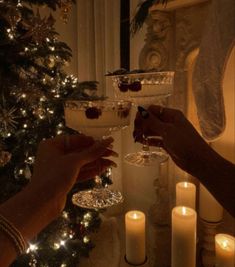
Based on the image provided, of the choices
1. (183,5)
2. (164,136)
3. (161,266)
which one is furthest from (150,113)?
(161,266)

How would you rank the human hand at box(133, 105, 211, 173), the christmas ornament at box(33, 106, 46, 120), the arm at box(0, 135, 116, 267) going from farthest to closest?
the christmas ornament at box(33, 106, 46, 120), the human hand at box(133, 105, 211, 173), the arm at box(0, 135, 116, 267)

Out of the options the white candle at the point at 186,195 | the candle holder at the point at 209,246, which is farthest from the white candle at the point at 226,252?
the candle holder at the point at 209,246

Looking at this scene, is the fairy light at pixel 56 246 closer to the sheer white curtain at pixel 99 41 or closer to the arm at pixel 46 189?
the arm at pixel 46 189

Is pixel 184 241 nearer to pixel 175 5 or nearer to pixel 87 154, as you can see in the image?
pixel 87 154

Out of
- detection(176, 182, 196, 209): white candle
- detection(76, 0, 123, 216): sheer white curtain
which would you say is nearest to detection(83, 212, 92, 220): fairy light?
detection(176, 182, 196, 209): white candle

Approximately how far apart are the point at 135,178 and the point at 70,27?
161 cm

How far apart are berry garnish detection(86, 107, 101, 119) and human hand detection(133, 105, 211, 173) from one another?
0.14 metres

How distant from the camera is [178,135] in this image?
2.90 ft

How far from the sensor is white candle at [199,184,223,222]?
1.99 metres

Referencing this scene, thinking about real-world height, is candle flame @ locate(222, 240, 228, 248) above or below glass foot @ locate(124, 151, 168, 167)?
below

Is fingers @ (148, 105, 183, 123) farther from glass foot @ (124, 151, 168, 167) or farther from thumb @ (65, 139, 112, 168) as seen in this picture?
glass foot @ (124, 151, 168, 167)

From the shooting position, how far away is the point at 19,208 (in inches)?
23.3

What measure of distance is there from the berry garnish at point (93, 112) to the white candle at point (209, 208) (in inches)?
48.8

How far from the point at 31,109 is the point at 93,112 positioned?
0.67 meters
